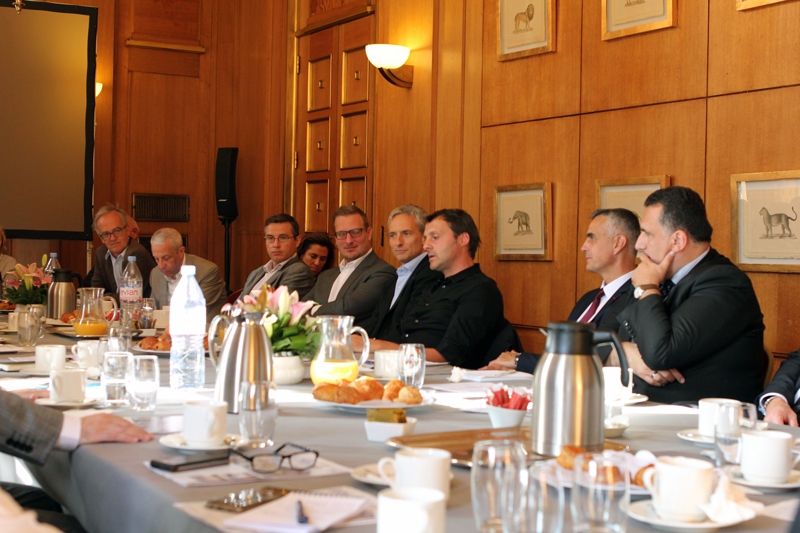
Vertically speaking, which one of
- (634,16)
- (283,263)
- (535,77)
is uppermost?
(634,16)

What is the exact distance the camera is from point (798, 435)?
1.99m

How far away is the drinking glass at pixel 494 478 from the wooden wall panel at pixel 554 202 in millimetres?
→ 4260

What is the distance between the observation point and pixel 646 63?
491 cm

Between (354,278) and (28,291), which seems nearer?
(354,278)

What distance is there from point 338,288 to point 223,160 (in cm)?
374

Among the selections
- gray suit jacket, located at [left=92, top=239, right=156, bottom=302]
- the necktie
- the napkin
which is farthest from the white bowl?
gray suit jacket, located at [left=92, top=239, right=156, bottom=302]

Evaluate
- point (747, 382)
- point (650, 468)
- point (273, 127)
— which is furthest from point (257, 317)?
point (273, 127)

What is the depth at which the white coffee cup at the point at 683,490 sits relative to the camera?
48.7 inches

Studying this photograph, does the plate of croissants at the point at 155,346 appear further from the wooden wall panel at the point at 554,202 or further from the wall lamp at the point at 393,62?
the wall lamp at the point at 393,62

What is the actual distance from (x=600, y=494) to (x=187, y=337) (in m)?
1.65

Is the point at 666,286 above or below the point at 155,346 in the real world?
above

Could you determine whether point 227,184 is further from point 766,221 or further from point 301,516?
point 301,516

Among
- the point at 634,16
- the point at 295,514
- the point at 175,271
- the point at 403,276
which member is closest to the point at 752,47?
the point at 634,16

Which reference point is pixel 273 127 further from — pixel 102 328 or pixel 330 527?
pixel 330 527
